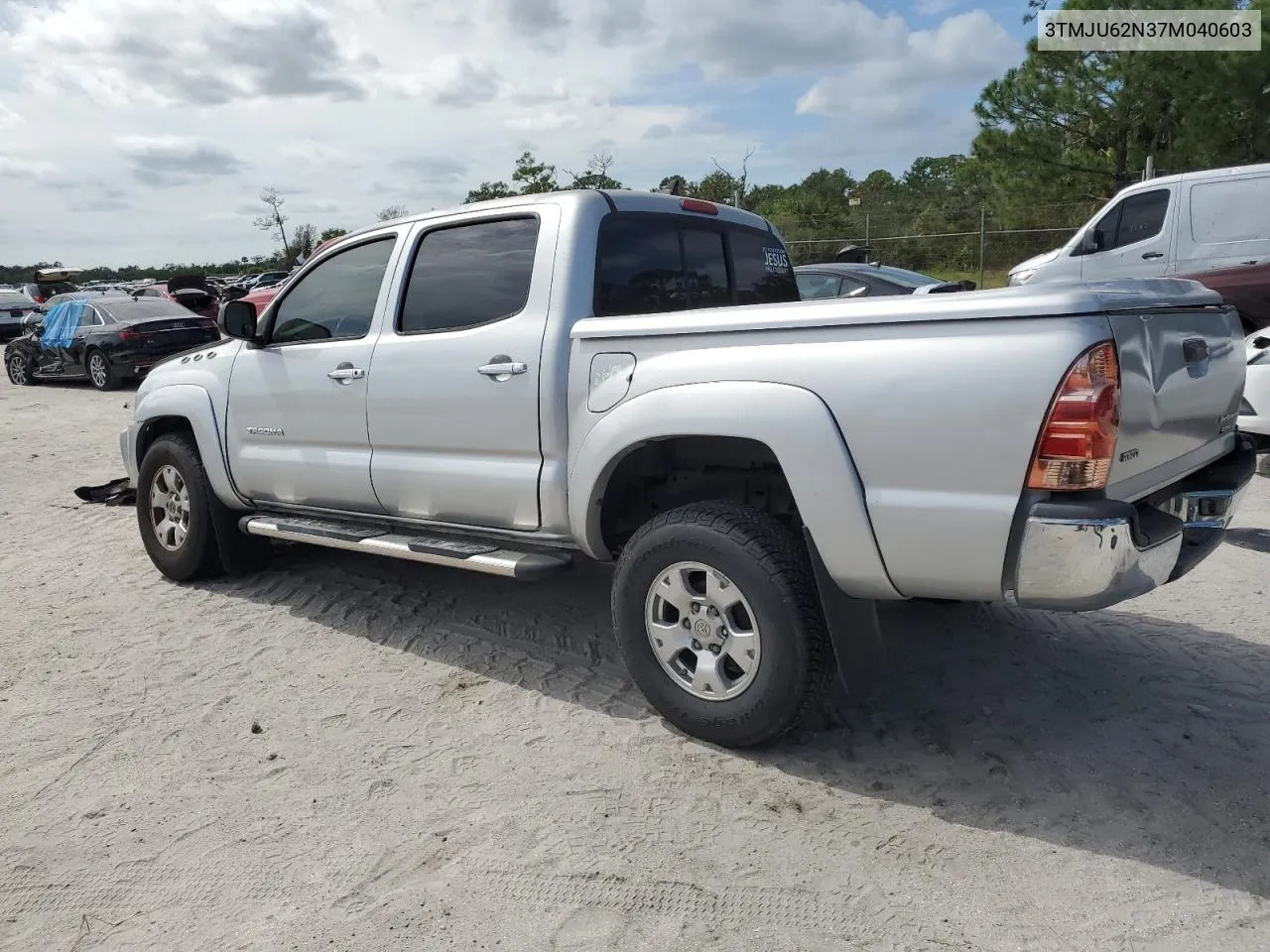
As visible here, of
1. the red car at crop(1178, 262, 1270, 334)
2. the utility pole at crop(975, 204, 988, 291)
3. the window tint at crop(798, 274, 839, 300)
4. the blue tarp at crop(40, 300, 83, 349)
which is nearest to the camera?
A: the red car at crop(1178, 262, 1270, 334)

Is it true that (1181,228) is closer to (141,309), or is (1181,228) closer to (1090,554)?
(1090,554)

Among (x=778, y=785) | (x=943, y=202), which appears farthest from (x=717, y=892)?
(x=943, y=202)

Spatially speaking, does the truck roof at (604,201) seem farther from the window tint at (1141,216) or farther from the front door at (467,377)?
the window tint at (1141,216)

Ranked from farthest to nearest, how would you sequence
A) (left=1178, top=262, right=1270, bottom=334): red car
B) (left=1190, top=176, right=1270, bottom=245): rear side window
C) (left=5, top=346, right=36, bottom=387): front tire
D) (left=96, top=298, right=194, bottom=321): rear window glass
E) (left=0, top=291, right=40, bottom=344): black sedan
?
(left=0, top=291, right=40, bottom=344): black sedan, (left=5, top=346, right=36, bottom=387): front tire, (left=96, top=298, right=194, bottom=321): rear window glass, (left=1190, top=176, right=1270, bottom=245): rear side window, (left=1178, top=262, right=1270, bottom=334): red car

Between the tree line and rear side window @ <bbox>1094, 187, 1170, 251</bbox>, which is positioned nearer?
rear side window @ <bbox>1094, 187, 1170, 251</bbox>

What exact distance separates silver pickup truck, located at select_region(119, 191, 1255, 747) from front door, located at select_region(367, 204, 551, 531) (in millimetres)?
12

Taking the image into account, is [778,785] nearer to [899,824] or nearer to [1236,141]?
[899,824]

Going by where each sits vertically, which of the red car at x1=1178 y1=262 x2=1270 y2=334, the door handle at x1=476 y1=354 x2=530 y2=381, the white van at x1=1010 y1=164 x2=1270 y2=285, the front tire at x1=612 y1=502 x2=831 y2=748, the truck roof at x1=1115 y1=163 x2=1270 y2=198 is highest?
the truck roof at x1=1115 y1=163 x2=1270 y2=198

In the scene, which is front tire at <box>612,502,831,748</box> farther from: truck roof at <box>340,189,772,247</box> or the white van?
the white van

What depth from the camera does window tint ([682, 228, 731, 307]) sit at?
4350 mm

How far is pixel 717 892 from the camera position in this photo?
2.76m

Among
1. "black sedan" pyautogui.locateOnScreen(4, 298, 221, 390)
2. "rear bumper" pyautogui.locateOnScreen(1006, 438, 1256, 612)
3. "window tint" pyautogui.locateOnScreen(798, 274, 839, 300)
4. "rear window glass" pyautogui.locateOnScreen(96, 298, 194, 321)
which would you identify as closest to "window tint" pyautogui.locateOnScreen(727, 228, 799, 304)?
"rear bumper" pyautogui.locateOnScreen(1006, 438, 1256, 612)

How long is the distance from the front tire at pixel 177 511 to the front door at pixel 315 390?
39 cm

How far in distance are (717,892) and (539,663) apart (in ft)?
5.72
